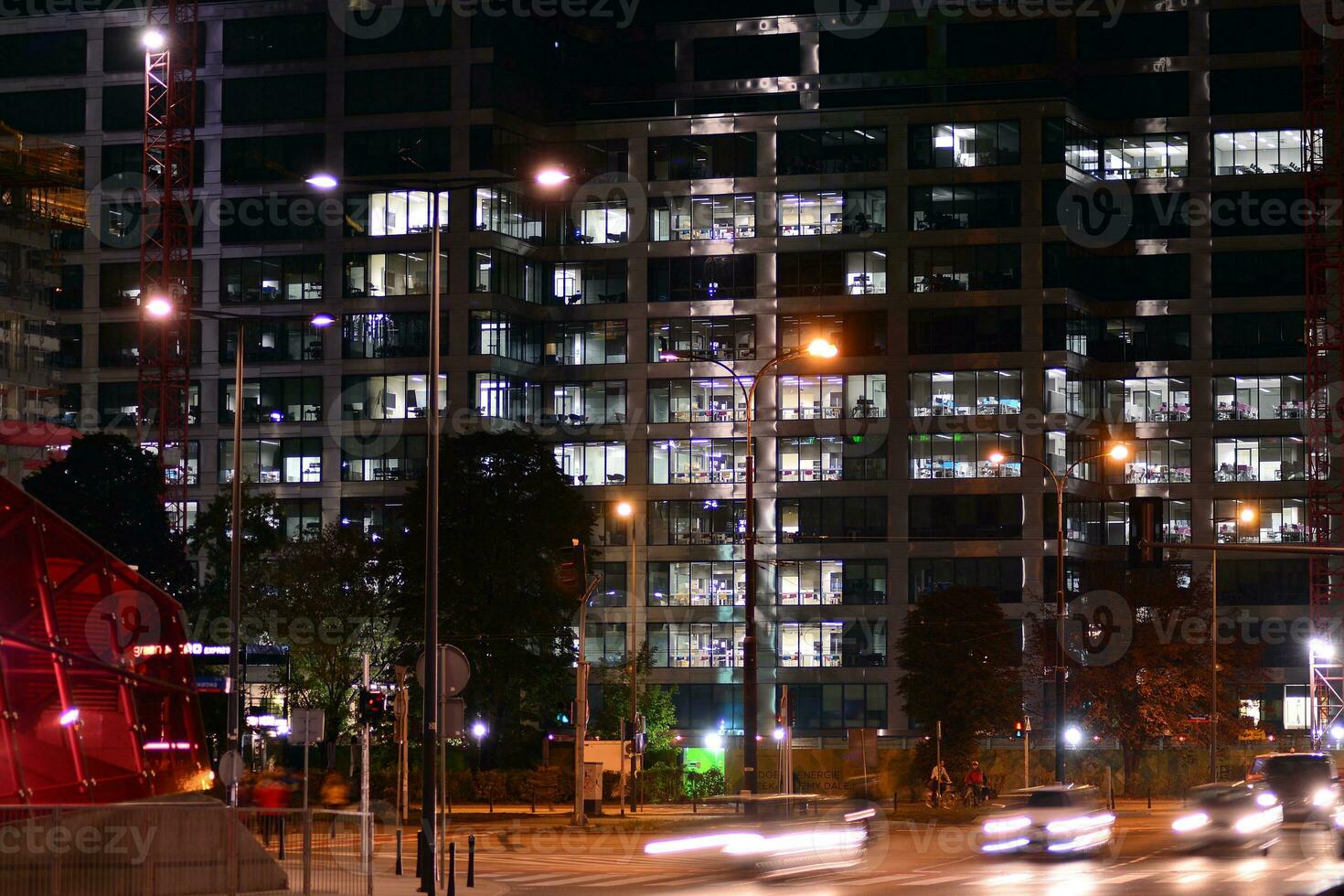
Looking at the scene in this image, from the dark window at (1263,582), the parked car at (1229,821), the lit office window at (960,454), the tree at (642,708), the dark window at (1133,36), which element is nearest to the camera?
the parked car at (1229,821)

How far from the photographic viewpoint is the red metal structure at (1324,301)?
10025 centimetres

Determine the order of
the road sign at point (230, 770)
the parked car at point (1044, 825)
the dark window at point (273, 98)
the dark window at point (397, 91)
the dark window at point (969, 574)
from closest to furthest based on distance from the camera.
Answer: the parked car at point (1044, 825)
the road sign at point (230, 770)
the dark window at point (969, 574)
the dark window at point (397, 91)
the dark window at point (273, 98)

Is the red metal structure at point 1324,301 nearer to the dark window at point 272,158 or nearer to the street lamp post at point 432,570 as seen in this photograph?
the dark window at point 272,158

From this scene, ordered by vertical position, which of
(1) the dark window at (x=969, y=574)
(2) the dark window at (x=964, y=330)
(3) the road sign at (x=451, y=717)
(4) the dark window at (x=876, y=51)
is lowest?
(3) the road sign at (x=451, y=717)

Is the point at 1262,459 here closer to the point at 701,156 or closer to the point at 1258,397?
the point at 1258,397

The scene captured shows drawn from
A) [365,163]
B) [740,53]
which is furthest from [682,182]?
[365,163]

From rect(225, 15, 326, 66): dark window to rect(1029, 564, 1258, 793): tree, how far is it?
52.9 meters

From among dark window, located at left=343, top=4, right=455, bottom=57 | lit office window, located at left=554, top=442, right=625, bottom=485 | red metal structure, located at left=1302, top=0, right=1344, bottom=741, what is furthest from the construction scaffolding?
red metal structure, located at left=1302, top=0, right=1344, bottom=741

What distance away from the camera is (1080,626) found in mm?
80625

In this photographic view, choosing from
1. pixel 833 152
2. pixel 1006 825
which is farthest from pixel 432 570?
pixel 833 152

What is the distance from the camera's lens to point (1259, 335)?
344 ft

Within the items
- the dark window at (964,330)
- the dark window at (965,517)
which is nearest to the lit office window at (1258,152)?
the dark window at (964,330)

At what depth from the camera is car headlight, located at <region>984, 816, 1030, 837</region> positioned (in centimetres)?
4050

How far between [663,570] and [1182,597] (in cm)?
3337
